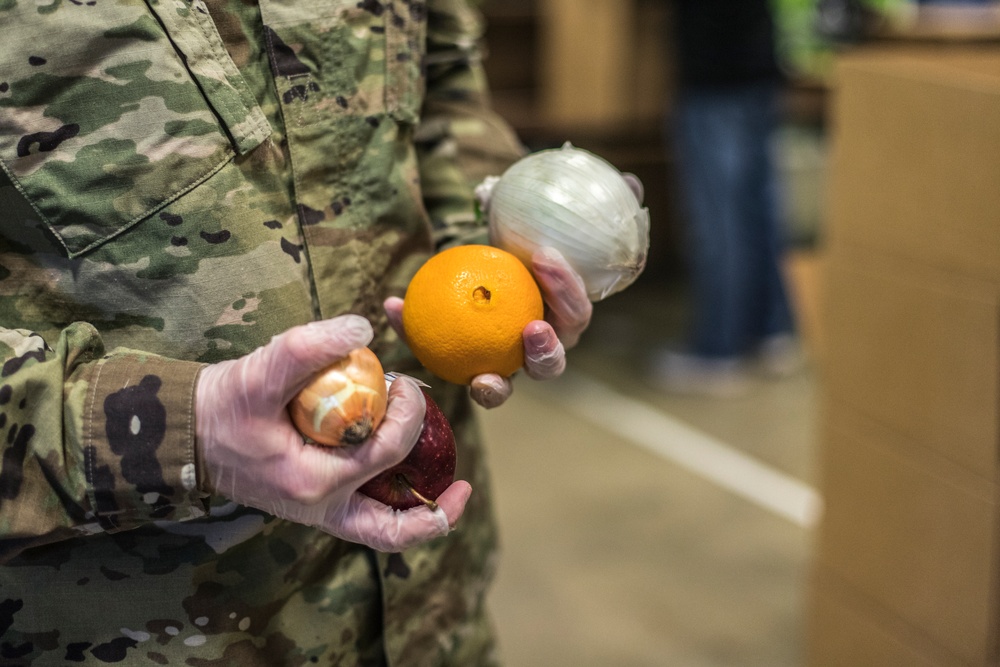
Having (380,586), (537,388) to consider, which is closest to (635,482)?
(537,388)

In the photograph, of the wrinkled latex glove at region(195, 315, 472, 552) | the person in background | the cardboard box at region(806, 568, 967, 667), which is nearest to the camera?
the wrinkled latex glove at region(195, 315, 472, 552)

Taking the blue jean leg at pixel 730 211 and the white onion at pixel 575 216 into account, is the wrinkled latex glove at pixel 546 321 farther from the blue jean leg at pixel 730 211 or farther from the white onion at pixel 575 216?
the blue jean leg at pixel 730 211

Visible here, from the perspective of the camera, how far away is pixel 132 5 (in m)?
0.65

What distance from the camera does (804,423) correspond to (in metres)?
2.65

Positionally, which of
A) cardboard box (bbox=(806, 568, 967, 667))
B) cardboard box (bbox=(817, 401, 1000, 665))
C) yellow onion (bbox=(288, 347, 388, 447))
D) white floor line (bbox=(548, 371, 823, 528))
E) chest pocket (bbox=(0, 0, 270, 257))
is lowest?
white floor line (bbox=(548, 371, 823, 528))

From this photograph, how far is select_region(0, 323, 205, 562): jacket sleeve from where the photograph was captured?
599 millimetres

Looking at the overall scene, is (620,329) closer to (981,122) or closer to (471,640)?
(981,122)

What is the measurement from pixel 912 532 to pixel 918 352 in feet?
0.85

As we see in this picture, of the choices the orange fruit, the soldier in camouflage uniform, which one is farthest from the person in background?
the orange fruit

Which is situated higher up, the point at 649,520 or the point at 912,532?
the point at 912,532

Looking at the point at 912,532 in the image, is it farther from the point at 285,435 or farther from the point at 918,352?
the point at 285,435

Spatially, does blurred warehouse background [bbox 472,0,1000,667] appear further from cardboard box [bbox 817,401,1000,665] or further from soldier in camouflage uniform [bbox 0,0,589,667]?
soldier in camouflage uniform [bbox 0,0,589,667]

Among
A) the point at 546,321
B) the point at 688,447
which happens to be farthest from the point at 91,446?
the point at 688,447

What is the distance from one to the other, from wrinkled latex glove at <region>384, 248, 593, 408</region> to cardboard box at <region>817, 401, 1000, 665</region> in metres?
0.71
